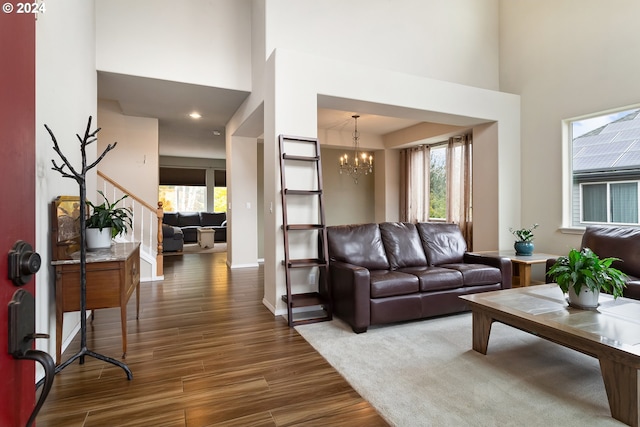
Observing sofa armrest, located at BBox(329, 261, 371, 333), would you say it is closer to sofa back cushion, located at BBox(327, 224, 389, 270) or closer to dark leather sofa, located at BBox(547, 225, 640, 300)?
sofa back cushion, located at BBox(327, 224, 389, 270)

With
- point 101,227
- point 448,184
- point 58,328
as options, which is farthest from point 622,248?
point 58,328

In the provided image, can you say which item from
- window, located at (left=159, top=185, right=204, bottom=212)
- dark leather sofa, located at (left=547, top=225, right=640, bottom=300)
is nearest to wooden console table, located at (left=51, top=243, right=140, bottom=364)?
dark leather sofa, located at (left=547, top=225, right=640, bottom=300)

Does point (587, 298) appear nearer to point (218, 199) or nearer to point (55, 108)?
point (55, 108)

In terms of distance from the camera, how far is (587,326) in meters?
2.02

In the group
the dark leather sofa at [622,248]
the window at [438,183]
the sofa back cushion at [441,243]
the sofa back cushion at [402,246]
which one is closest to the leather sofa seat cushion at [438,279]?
the sofa back cushion at [402,246]

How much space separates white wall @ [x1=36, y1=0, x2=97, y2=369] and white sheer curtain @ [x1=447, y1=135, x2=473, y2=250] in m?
6.01

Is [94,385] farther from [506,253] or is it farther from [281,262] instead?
[506,253]

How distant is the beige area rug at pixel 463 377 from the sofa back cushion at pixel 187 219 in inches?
376

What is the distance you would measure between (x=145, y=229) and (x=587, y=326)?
616 centimetres

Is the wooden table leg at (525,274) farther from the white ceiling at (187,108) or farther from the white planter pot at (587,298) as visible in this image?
the white ceiling at (187,108)

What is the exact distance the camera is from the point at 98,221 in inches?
105

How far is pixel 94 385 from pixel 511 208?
214 inches

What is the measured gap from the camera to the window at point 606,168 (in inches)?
158

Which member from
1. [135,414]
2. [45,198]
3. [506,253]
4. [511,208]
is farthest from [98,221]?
[511,208]
